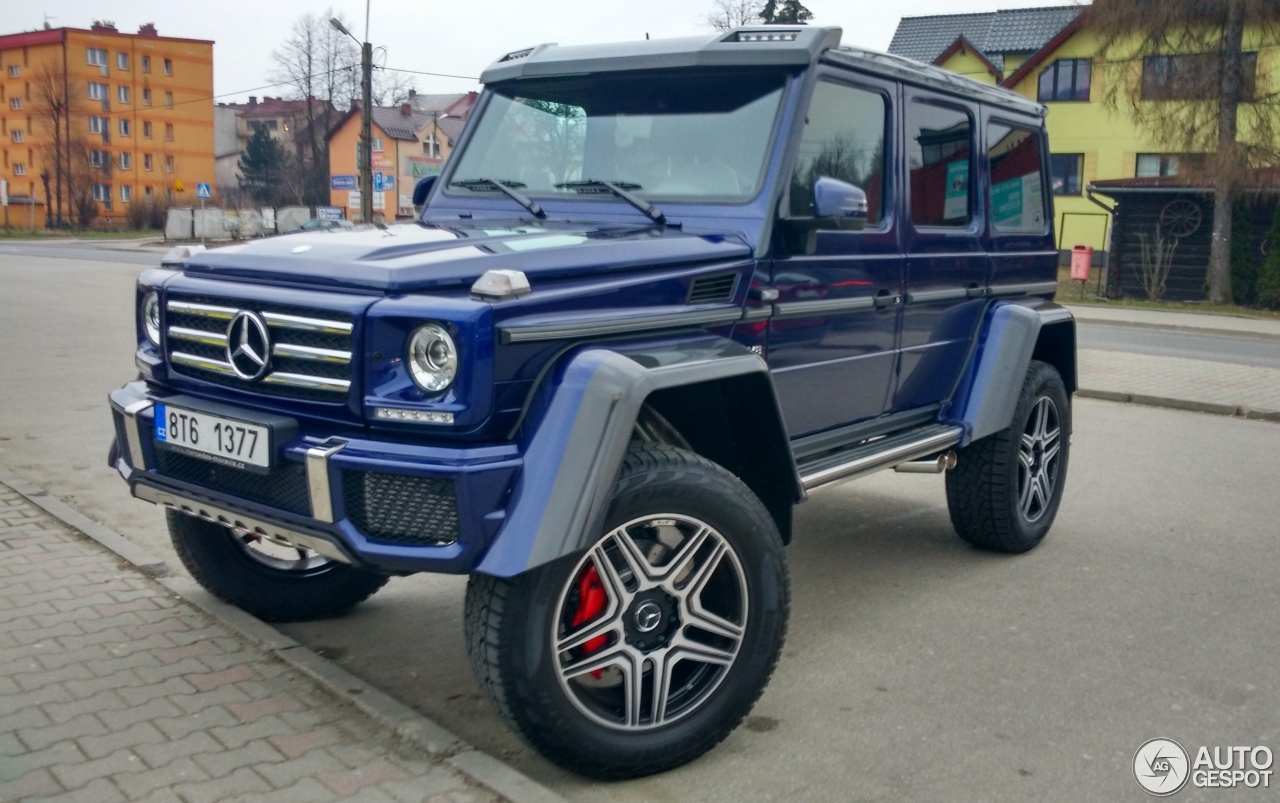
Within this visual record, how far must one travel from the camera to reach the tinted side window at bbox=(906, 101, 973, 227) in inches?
195

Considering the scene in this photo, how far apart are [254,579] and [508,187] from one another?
68.7 inches

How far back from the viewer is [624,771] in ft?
11.1

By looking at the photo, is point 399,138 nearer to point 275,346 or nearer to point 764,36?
point 764,36

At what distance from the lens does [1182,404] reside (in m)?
10.9

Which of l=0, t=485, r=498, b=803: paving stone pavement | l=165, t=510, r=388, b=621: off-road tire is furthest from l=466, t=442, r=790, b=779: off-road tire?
l=165, t=510, r=388, b=621: off-road tire

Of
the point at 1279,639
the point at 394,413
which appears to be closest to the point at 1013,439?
the point at 1279,639

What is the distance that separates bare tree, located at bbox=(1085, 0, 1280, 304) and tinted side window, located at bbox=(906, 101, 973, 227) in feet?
77.6

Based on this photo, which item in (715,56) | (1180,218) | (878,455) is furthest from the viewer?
(1180,218)

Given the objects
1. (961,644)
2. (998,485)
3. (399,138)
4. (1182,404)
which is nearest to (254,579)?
(961,644)

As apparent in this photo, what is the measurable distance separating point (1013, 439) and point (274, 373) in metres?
3.46

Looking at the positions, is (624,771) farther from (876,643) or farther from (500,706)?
(876,643)

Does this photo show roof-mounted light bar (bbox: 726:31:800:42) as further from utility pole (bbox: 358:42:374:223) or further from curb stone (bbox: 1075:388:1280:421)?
utility pole (bbox: 358:42:374:223)

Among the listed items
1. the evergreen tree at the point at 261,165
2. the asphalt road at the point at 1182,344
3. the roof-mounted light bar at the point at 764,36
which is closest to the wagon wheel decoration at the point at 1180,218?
the asphalt road at the point at 1182,344

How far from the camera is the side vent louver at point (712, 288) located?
377 cm
